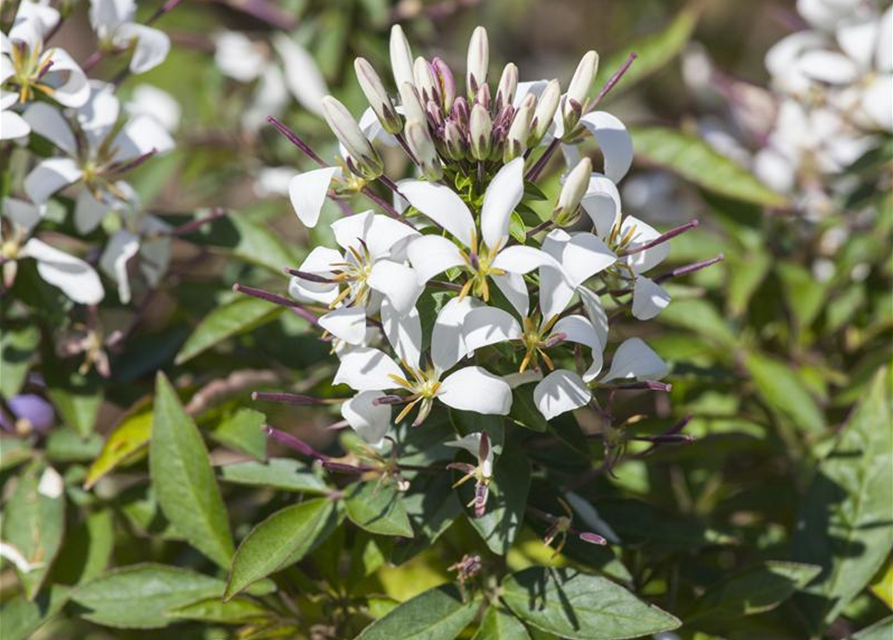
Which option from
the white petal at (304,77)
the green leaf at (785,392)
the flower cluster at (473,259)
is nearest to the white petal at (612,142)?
the flower cluster at (473,259)

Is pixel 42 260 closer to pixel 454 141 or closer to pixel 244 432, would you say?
pixel 244 432

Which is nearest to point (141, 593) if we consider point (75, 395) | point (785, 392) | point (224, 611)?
point (224, 611)

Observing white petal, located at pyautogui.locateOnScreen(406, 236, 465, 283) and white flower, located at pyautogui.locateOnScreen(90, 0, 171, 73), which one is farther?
white flower, located at pyautogui.locateOnScreen(90, 0, 171, 73)

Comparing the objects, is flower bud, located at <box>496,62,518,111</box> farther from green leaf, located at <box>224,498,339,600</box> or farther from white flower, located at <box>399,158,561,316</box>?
green leaf, located at <box>224,498,339,600</box>

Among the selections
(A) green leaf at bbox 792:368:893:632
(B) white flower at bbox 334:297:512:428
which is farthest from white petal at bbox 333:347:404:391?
(A) green leaf at bbox 792:368:893:632

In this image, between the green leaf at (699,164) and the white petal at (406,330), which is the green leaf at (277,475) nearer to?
the white petal at (406,330)
